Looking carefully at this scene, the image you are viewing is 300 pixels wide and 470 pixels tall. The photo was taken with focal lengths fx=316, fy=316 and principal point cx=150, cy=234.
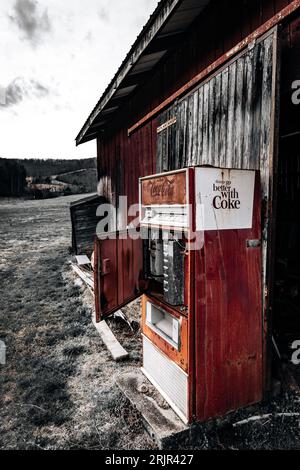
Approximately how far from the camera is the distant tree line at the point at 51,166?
32.8 metres


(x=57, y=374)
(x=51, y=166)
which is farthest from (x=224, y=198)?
(x=51, y=166)

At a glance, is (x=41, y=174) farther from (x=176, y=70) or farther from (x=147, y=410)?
(x=147, y=410)

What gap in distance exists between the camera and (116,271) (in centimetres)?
320

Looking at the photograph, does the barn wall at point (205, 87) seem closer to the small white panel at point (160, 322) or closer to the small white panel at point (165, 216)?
the small white panel at point (165, 216)

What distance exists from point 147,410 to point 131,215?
537 cm

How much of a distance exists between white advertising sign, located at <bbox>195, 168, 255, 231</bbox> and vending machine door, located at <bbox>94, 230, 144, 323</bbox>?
0.92 metres

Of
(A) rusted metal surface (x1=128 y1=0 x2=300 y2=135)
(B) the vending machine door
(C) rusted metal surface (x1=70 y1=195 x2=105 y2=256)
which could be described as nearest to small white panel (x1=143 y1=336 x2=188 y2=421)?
(B) the vending machine door

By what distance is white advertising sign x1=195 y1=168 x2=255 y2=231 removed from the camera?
2.73 m

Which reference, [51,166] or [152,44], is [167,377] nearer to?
[152,44]

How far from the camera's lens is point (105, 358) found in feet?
14.6

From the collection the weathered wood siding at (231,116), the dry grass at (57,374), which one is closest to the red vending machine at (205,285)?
the weathered wood siding at (231,116)

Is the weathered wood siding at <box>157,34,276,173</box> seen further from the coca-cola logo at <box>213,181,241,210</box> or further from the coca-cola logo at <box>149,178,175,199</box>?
the coca-cola logo at <box>149,178,175,199</box>

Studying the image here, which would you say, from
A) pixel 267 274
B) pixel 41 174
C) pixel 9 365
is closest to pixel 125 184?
pixel 9 365

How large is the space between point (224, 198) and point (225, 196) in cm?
2
